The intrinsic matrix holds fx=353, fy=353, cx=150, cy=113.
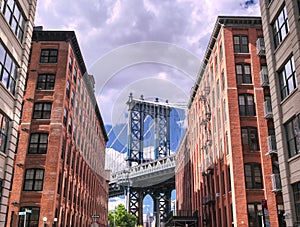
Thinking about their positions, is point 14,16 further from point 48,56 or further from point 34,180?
point 48,56

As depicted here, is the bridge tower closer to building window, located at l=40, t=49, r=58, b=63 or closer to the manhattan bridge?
the manhattan bridge

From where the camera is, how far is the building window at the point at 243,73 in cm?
3994

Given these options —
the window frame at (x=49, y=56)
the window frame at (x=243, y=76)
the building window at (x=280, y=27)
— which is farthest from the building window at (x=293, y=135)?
the window frame at (x=49, y=56)

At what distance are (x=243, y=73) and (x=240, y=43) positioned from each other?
3765 millimetres

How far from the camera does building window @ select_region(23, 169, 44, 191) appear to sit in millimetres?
39031

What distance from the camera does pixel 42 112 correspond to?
1676 inches

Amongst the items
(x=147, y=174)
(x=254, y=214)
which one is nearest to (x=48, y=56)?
(x=254, y=214)

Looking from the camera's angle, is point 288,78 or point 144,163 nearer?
point 288,78

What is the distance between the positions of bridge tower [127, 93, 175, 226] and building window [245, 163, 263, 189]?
97.8m

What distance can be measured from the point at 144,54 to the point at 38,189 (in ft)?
91.5

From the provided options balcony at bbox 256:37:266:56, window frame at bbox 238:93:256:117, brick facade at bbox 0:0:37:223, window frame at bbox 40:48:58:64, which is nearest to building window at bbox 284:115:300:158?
balcony at bbox 256:37:266:56

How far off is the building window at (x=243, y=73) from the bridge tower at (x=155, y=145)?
3820 inches

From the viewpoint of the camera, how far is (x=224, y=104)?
40.6 m

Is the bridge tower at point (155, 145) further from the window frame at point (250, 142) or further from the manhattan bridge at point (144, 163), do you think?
the window frame at point (250, 142)
